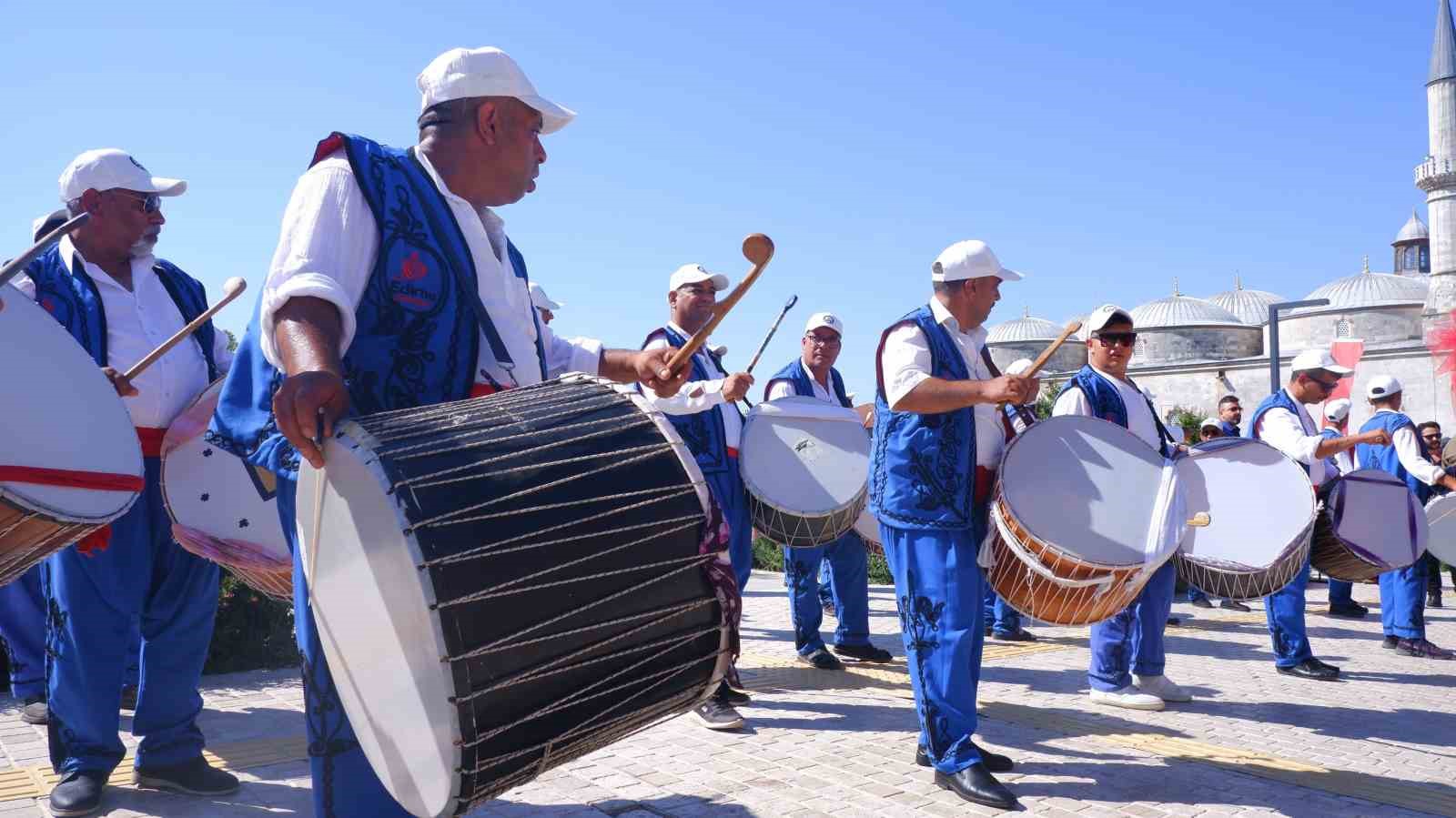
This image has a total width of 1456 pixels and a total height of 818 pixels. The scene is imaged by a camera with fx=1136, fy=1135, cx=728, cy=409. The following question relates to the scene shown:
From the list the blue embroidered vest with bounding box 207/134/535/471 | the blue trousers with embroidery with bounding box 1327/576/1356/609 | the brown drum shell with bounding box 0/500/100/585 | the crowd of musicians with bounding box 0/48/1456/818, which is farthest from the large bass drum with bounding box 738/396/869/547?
the blue trousers with embroidery with bounding box 1327/576/1356/609

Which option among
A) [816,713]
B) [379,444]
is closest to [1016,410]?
[816,713]

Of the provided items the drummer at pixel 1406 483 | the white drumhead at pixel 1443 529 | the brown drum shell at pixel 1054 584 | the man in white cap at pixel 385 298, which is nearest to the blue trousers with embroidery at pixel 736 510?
the brown drum shell at pixel 1054 584

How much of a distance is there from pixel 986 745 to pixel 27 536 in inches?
137

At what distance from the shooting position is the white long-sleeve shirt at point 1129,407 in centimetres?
526

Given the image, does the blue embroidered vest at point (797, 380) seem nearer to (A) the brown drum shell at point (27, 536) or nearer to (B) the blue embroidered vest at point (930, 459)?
(B) the blue embroidered vest at point (930, 459)

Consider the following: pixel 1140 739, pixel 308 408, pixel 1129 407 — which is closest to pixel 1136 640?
pixel 1140 739

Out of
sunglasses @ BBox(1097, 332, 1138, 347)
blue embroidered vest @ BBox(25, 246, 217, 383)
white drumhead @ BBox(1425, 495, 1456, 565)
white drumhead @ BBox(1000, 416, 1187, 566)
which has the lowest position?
white drumhead @ BBox(1425, 495, 1456, 565)

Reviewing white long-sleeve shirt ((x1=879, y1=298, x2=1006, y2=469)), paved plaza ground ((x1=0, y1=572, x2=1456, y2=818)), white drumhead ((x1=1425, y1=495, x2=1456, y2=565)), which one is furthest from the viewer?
white drumhead ((x1=1425, y1=495, x2=1456, y2=565))

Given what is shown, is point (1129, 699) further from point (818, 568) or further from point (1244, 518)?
point (818, 568)

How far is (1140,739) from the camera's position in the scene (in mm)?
4809

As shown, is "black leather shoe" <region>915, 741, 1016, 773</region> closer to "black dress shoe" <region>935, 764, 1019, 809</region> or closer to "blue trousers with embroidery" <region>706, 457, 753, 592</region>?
"black dress shoe" <region>935, 764, 1019, 809</region>

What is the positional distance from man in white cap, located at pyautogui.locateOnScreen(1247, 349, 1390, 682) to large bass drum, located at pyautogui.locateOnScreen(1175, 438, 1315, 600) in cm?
61

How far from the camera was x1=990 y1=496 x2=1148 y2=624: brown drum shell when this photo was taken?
152 inches

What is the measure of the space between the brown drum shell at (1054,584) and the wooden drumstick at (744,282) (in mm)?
1855
